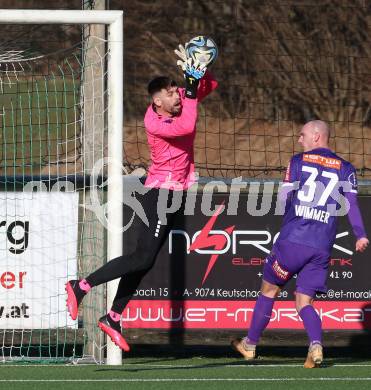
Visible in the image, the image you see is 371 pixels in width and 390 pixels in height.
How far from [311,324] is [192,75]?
2.13m

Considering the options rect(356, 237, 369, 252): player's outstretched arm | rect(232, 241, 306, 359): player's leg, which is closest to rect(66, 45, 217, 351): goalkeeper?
rect(232, 241, 306, 359): player's leg

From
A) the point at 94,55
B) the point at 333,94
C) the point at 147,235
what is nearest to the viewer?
the point at 147,235

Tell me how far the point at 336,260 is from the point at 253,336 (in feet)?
4.88

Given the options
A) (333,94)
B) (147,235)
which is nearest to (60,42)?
(333,94)

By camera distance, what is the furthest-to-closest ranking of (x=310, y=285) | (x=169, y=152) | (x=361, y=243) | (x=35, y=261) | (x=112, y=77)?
1. (x=35, y=261)
2. (x=112, y=77)
3. (x=169, y=152)
4. (x=310, y=285)
5. (x=361, y=243)

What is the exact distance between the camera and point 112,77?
10805 millimetres

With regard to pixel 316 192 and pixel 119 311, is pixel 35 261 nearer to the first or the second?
pixel 119 311

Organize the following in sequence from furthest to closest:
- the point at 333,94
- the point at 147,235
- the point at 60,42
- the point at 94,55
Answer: the point at 60,42 < the point at 333,94 < the point at 94,55 < the point at 147,235

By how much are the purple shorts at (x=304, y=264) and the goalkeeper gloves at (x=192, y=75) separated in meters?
1.38

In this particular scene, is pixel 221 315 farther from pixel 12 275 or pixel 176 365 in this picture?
pixel 12 275

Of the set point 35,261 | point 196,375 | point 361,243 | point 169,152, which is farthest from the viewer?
point 35,261

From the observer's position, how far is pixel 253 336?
34.6 ft

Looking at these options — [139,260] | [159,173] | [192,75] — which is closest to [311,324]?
[139,260]

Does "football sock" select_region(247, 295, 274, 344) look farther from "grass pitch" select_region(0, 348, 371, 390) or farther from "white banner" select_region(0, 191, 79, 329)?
"white banner" select_region(0, 191, 79, 329)
